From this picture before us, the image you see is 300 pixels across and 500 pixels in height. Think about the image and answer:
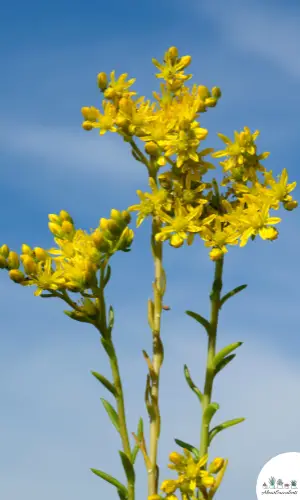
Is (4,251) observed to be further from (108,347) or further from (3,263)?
(108,347)

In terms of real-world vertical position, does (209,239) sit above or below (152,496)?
above

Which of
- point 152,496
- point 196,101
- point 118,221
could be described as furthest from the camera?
point 196,101

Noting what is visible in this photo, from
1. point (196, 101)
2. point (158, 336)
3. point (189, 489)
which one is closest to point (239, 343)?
point (158, 336)

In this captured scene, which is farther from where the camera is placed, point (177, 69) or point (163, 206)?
Answer: point (177, 69)

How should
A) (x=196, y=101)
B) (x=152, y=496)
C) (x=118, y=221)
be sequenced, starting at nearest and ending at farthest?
1. (x=152, y=496)
2. (x=118, y=221)
3. (x=196, y=101)

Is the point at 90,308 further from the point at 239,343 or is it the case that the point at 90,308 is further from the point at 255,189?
the point at 255,189

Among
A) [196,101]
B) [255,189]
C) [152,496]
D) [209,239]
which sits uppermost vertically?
[196,101]
